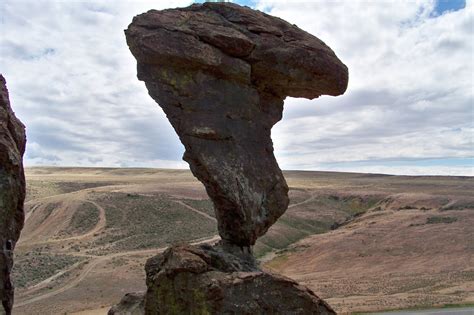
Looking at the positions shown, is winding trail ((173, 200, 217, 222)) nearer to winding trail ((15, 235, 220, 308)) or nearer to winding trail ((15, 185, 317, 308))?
Answer: winding trail ((15, 185, 317, 308))

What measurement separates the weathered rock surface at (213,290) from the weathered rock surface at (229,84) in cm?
288

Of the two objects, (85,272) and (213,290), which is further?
(85,272)

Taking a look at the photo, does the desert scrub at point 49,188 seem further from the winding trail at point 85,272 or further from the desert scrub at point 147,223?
the winding trail at point 85,272

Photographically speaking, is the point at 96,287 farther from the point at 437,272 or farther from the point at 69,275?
the point at 437,272

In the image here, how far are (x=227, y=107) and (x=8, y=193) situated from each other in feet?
27.5

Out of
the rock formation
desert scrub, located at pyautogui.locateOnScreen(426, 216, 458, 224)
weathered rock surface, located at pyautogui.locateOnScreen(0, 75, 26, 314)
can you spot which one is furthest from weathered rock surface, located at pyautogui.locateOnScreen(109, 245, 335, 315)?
desert scrub, located at pyautogui.locateOnScreen(426, 216, 458, 224)

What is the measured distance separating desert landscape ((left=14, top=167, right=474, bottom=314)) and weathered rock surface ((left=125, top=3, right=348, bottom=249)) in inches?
714

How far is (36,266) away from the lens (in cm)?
5038

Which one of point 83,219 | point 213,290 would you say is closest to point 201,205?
point 83,219

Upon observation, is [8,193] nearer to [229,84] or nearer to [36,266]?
[229,84]

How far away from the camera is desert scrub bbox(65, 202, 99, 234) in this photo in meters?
69.4

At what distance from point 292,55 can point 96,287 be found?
32.3 metres

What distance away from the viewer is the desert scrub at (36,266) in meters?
45.9

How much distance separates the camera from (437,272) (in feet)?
163
